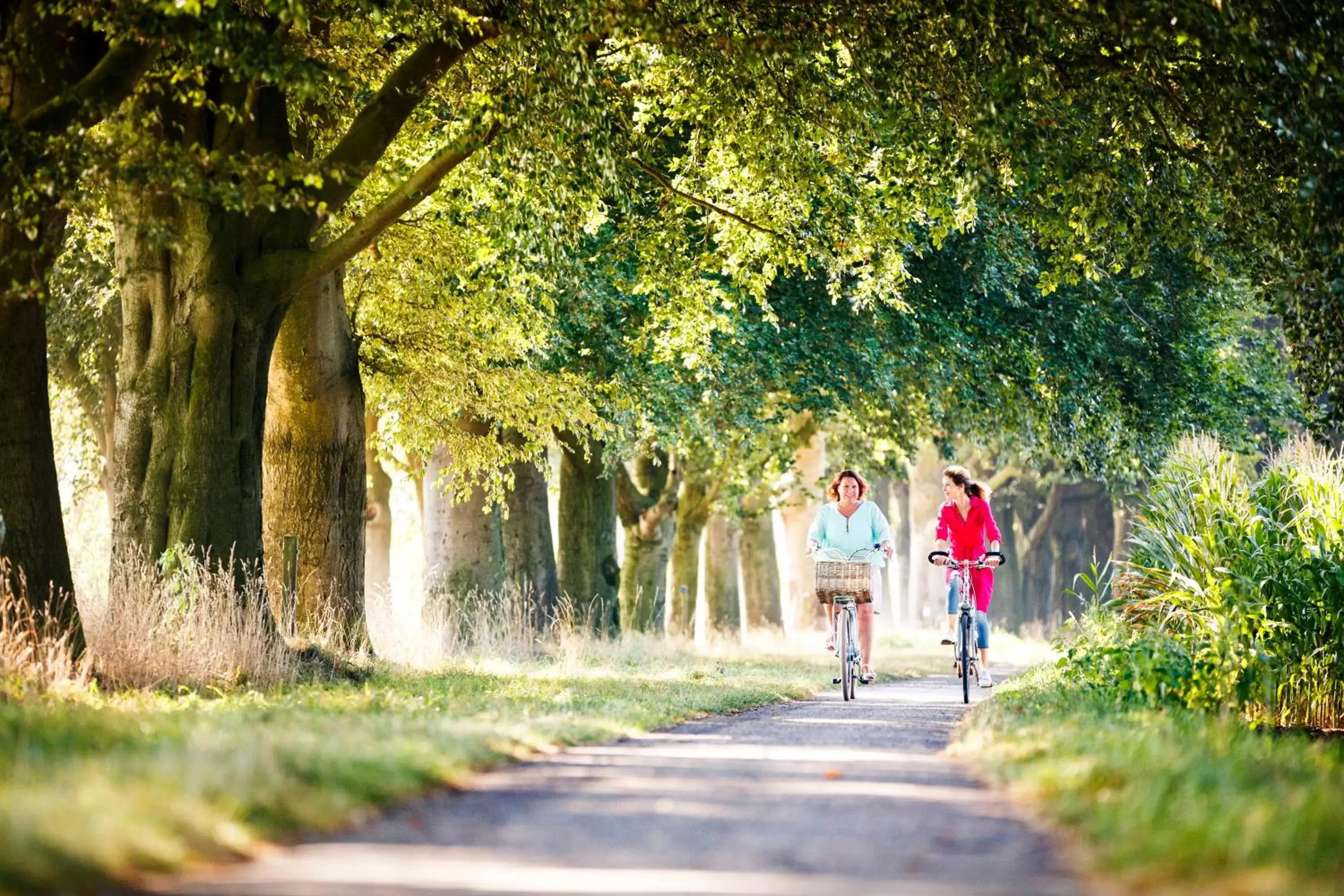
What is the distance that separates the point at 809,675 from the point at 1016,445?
25.1 feet

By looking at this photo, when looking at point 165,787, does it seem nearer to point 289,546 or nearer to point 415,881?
point 415,881

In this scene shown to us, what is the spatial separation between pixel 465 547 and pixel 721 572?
11145 mm

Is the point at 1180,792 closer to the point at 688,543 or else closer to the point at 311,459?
the point at 311,459

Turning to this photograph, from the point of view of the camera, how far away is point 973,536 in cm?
1467

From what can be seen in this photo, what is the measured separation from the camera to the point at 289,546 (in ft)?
51.1

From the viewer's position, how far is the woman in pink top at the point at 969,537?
14.5m

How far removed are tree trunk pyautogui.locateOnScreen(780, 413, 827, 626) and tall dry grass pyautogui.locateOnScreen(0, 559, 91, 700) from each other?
672 inches

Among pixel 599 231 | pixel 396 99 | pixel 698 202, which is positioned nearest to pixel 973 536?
pixel 698 202

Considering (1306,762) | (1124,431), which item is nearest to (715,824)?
(1306,762)

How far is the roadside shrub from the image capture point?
11.7 metres

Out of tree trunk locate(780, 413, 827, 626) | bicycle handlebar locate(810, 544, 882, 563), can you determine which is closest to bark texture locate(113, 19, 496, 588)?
bicycle handlebar locate(810, 544, 882, 563)

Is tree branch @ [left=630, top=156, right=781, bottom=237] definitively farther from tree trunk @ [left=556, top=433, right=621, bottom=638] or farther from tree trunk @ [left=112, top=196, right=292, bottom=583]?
tree trunk @ [left=556, top=433, right=621, bottom=638]

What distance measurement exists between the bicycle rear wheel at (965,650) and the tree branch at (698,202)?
5.04 meters

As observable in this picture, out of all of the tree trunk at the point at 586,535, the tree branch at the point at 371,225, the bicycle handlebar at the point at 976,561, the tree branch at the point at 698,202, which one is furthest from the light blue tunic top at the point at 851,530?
the tree trunk at the point at 586,535
